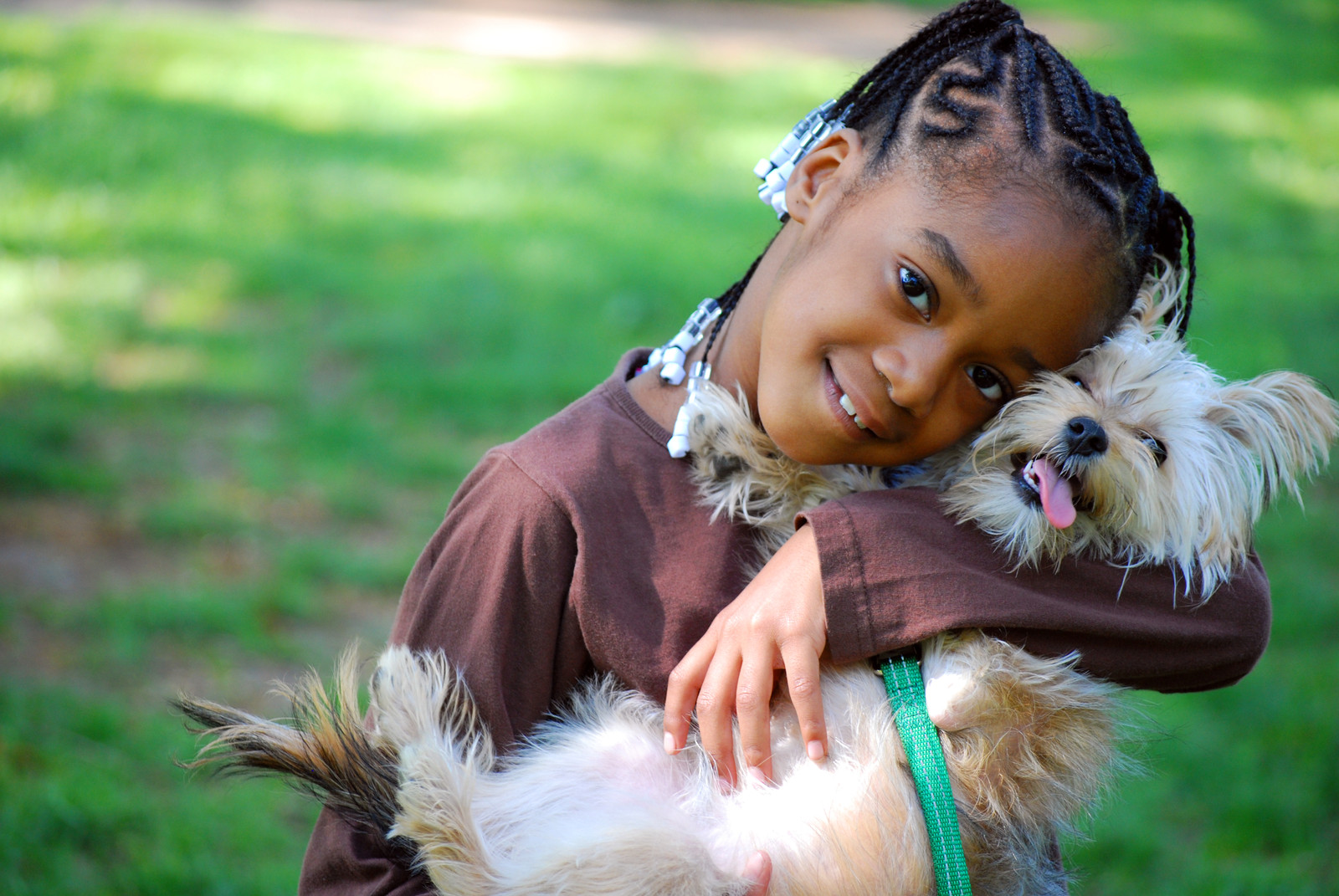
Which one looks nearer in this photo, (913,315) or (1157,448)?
(913,315)

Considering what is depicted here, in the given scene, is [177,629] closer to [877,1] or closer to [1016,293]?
[1016,293]

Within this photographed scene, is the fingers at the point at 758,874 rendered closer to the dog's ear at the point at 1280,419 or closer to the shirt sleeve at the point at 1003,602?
the shirt sleeve at the point at 1003,602

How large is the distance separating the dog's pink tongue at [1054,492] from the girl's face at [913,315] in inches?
5.9

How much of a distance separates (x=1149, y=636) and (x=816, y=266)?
32.1 inches

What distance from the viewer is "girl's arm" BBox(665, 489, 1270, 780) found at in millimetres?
1721

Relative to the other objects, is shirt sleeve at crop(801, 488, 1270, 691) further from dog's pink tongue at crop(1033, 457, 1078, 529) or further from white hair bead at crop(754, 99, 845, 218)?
white hair bead at crop(754, 99, 845, 218)

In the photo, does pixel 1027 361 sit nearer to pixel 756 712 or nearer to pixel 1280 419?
pixel 1280 419

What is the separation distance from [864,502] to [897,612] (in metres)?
0.20

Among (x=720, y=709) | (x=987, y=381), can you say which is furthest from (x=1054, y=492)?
(x=720, y=709)

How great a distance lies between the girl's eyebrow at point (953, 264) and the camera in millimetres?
1747

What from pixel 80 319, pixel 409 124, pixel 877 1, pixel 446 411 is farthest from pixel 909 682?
pixel 877 1

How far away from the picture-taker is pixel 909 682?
178 centimetres

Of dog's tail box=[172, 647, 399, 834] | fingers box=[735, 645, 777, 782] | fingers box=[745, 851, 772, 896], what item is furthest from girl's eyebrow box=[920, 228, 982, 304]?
dog's tail box=[172, 647, 399, 834]

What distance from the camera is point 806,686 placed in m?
1.71
